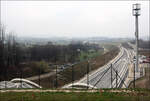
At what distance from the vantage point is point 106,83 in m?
18.0

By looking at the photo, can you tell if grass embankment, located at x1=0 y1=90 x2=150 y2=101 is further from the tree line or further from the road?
the tree line

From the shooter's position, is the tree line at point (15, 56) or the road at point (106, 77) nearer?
the road at point (106, 77)

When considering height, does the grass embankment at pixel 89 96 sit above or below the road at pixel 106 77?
above

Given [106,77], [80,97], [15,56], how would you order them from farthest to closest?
1. [15,56]
2. [106,77]
3. [80,97]

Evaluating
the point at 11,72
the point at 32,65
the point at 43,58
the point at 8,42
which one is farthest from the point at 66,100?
the point at 43,58

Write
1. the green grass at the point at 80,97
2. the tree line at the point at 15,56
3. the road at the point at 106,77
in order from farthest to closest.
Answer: the tree line at the point at 15,56, the road at the point at 106,77, the green grass at the point at 80,97

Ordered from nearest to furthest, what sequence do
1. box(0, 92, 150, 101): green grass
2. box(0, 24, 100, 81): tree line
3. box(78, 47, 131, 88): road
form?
box(0, 92, 150, 101): green grass
box(78, 47, 131, 88): road
box(0, 24, 100, 81): tree line

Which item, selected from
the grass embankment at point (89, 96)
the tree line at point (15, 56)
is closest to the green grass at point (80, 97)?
the grass embankment at point (89, 96)

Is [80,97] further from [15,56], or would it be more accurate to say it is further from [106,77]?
[15,56]

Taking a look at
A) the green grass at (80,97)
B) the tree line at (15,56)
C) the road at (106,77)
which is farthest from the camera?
the tree line at (15,56)

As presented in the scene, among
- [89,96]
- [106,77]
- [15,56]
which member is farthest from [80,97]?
[15,56]

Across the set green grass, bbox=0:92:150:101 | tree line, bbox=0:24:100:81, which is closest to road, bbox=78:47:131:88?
green grass, bbox=0:92:150:101

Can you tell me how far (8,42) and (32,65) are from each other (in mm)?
8386

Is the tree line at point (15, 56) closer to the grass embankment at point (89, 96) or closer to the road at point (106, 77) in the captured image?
the road at point (106, 77)
